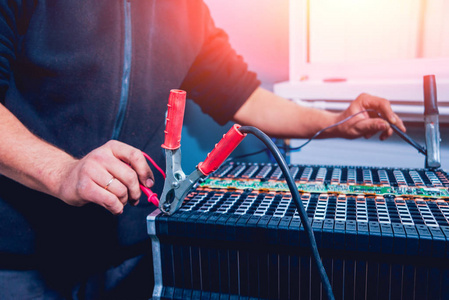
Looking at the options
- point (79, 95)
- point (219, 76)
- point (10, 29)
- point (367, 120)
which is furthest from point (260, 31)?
→ point (10, 29)

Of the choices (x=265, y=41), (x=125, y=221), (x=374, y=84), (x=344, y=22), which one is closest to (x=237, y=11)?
(x=265, y=41)

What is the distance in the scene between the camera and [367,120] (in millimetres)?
832

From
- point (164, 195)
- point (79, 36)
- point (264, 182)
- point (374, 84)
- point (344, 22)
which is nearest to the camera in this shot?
point (164, 195)

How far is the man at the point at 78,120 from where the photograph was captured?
603mm

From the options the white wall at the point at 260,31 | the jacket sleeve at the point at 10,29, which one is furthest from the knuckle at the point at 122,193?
the white wall at the point at 260,31

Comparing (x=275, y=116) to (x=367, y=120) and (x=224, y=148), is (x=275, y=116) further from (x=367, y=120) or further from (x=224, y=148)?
(x=224, y=148)

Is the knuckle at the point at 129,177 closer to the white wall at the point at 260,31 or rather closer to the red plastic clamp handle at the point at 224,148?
the red plastic clamp handle at the point at 224,148

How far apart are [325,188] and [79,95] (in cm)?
49

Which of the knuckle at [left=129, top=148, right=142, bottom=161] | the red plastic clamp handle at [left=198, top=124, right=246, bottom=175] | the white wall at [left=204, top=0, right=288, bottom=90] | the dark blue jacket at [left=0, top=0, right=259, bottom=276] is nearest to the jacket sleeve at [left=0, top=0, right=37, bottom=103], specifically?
the dark blue jacket at [left=0, top=0, right=259, bottom=276]

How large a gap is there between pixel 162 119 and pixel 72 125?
8.8 inches

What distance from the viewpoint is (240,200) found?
0.50 m

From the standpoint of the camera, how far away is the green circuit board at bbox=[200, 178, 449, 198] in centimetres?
50

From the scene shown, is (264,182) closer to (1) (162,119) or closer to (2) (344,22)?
(1) (162,119)

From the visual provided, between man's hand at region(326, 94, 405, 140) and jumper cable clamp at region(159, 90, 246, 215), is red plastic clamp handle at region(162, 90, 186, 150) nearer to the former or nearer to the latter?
jumper cable clamp at region(159, 90, 246, 215)
